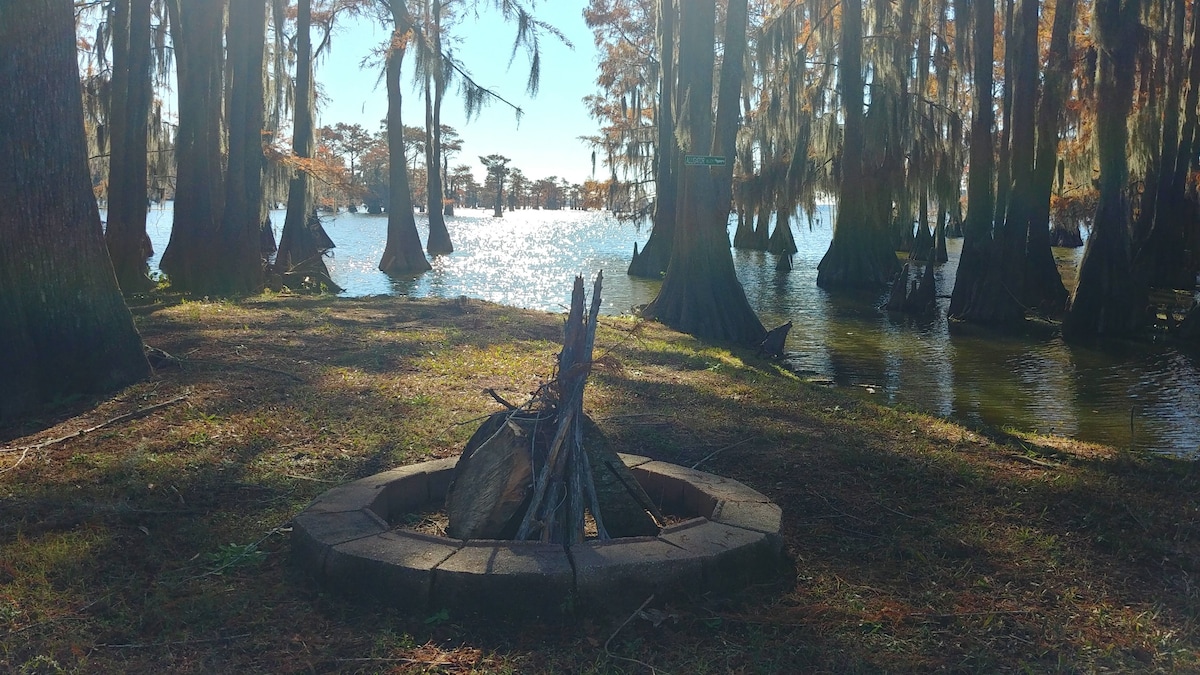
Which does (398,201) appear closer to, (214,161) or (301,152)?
(301,152)

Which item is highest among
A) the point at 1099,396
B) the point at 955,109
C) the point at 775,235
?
the point at 955,109

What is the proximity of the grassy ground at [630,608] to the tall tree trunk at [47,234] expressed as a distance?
1.12 feet

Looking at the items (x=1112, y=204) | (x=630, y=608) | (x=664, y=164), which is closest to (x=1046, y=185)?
(x=1112, y=204)

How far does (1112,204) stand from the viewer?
15914 mm

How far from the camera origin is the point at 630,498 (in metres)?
4.22

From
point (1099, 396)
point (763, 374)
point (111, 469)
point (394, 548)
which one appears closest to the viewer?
point (394, 548)

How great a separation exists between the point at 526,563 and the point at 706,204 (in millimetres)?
11108

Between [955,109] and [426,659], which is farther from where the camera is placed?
[955,109]

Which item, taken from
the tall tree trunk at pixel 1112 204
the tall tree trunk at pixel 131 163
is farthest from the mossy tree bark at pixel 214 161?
the tall tree trunk at pixel 1112 204

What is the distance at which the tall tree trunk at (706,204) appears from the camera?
1370 cm

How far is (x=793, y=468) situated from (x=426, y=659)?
297cm

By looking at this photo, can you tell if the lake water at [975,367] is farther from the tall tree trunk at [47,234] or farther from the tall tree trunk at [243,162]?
the tall tree trunk at [47,234]

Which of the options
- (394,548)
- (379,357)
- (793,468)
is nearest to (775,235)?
(379,357)

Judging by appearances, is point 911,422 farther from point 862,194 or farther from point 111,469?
point 862,194
